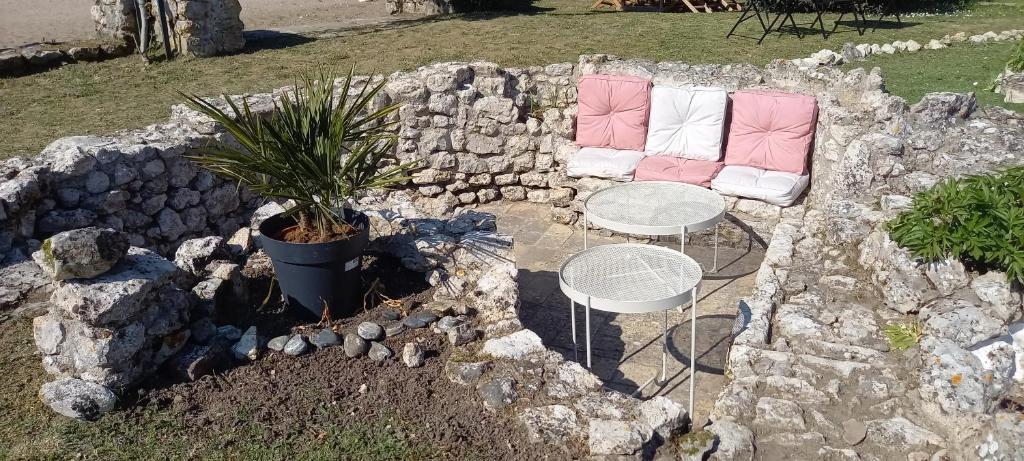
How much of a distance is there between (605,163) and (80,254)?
15.6 feet

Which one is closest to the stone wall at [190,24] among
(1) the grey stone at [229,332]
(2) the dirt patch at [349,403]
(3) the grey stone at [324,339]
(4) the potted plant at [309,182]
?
(4) the potted plant at [309,182]

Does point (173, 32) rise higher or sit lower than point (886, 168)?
higher

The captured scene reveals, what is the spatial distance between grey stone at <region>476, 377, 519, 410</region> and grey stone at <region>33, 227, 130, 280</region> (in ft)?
6.41

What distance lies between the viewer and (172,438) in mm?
3871

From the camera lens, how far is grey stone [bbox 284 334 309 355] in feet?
14.9

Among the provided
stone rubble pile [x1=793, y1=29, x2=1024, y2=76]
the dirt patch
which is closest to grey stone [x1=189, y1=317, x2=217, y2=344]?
the dirt patch

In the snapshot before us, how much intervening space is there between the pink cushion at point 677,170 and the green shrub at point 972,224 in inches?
99.7

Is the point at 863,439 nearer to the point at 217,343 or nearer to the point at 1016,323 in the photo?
the point at 1016,323

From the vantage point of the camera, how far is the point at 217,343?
14.8 feet

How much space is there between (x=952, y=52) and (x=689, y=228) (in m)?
7.96

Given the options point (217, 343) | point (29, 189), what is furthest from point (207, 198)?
point (217, 343)

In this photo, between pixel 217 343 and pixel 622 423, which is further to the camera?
pixel 217 343

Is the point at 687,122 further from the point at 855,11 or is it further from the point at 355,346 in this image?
the point at 855,11

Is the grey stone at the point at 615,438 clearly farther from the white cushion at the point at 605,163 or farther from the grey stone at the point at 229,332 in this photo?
the white cushion at the point at 605,163
